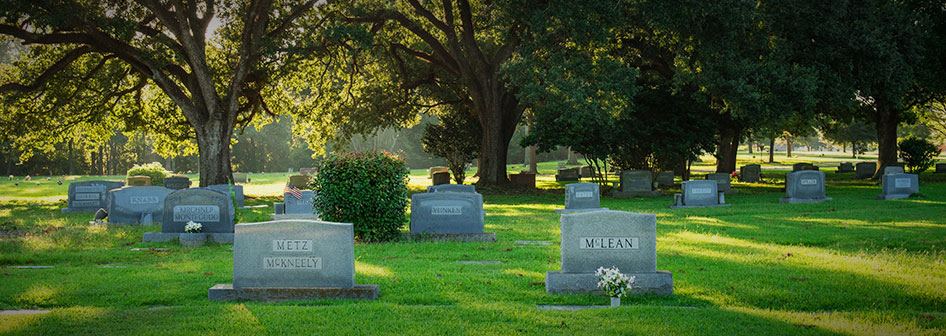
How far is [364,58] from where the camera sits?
33.1 metres

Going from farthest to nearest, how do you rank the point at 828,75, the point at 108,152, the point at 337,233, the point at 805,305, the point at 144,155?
the point at 144,155, the point at 108,152, the point at 828,75, the point at 337,233, the point at 805,305

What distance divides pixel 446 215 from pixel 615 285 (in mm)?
6386

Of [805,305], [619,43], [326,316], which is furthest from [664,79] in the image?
[326,316]

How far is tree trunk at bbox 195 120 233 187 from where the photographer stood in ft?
82.6

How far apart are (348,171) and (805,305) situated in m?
7.80

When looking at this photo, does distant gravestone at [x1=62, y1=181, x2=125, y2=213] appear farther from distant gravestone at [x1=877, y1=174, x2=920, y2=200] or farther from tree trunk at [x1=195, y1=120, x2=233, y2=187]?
distant gravestone at [x1=877, y1=174, x2=920, y2=200]

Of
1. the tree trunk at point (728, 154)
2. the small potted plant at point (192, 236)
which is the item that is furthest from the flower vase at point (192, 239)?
the tree trunk at point (728, 154)

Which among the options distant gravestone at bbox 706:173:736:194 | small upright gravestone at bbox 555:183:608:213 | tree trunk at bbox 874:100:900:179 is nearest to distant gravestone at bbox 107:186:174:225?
small upright gravestone at bbox 555:183:608:213

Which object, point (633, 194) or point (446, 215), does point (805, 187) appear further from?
point (446, 215)

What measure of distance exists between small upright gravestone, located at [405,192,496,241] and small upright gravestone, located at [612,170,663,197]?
1527 cm

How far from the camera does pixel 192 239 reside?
12359mm

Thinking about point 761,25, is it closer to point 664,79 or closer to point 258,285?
point 664,79

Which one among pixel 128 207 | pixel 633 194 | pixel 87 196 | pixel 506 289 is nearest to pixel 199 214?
pixel 128 207

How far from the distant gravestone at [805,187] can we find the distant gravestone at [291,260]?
18.3 m
